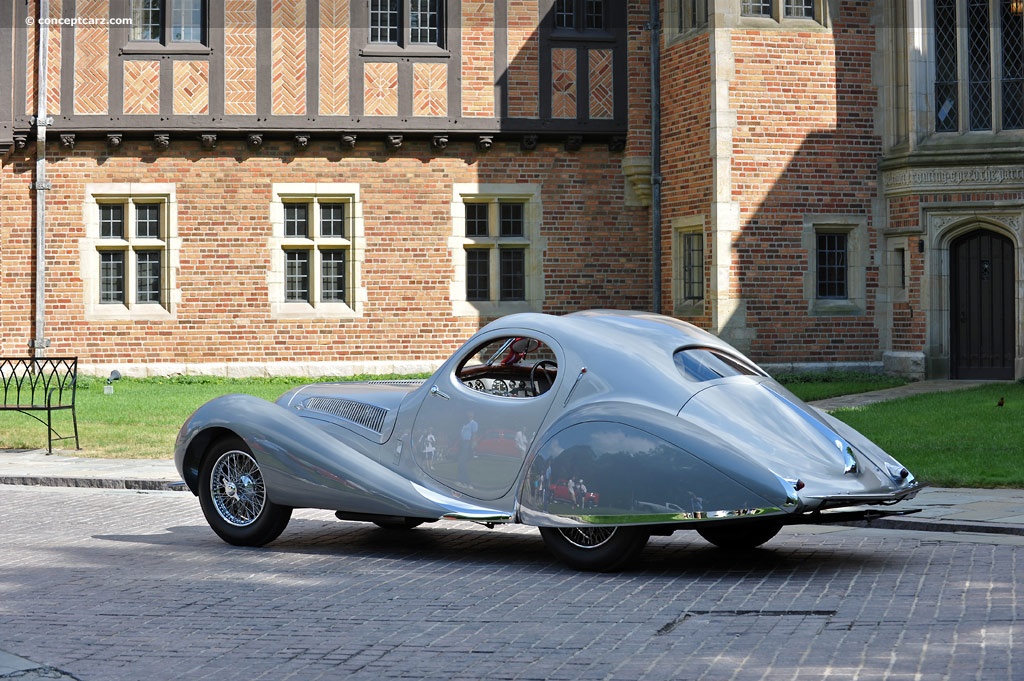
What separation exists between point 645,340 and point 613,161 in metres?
16.0

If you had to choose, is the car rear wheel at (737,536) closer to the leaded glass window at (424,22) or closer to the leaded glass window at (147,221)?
the leaded glass window at (424,22)

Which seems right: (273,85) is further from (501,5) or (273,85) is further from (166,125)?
(501,5)

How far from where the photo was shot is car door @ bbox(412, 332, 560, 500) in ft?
26.5

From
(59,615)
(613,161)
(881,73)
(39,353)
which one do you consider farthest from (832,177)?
(59,615)

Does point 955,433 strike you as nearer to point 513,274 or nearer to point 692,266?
point 692,266

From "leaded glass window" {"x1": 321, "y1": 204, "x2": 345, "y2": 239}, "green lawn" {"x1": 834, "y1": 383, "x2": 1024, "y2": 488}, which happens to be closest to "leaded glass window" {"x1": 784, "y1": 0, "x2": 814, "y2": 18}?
"green lawn" {"x1": 834, "y1": 383, "x2": 1024, "y2": 488}

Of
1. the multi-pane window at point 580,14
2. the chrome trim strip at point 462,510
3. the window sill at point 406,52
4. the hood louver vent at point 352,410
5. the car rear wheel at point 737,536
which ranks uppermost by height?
the multi-pane window at point 580,14

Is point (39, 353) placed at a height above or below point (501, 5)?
below

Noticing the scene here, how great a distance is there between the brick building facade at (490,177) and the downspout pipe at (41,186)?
0.05 meters

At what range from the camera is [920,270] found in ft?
71.0

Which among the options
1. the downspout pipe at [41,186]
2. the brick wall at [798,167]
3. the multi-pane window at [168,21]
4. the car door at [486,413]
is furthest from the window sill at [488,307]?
the car door at [486,413]

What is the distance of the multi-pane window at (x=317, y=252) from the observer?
23281 millimetres

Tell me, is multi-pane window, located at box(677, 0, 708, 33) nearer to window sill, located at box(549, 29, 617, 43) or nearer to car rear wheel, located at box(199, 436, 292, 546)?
window sill, located at box(549, 29, 617, 43)

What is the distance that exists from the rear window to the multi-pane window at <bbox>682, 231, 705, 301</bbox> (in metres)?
14.4
